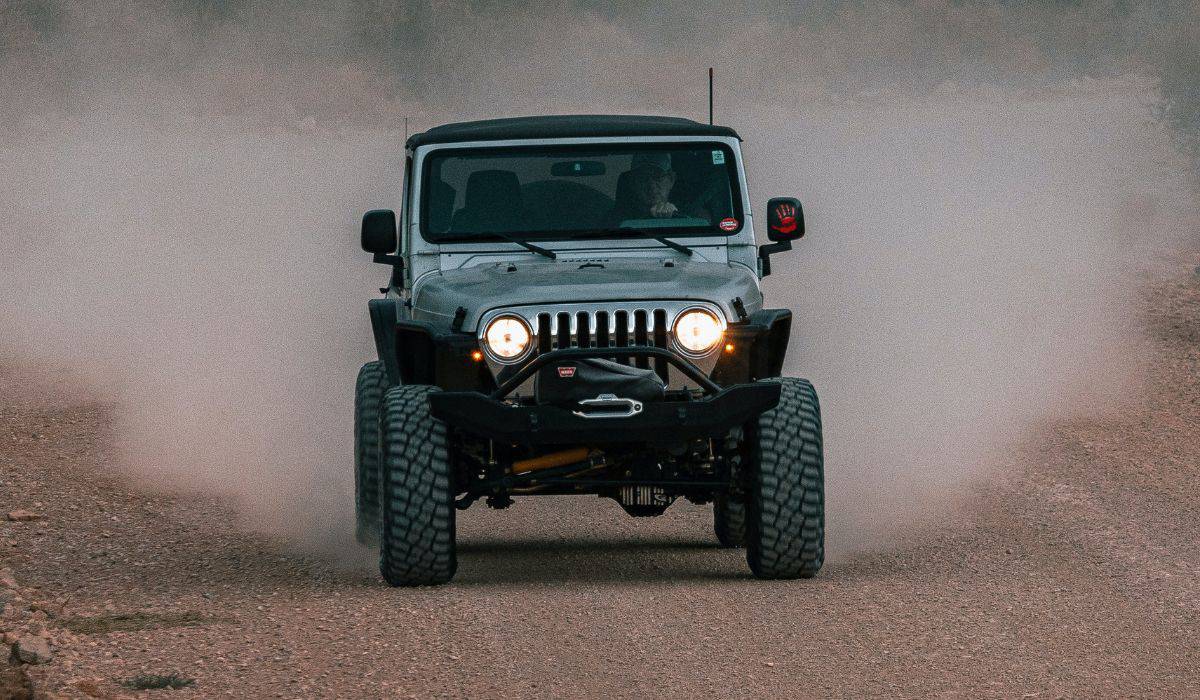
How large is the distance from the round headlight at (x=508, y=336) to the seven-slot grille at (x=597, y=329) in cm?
6

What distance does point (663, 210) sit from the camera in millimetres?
9836

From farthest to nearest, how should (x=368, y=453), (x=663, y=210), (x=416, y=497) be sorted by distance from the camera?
(x=368, y=453) → (x=663, y=210) → (x=416, y=497)

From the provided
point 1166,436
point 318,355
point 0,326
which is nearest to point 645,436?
point 1166,436

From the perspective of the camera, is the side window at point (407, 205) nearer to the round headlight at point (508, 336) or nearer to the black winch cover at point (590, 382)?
the round headlight at point (508, 336)

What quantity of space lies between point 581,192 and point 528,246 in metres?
0.52

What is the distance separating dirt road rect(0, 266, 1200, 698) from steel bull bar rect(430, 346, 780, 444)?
28.9 inches

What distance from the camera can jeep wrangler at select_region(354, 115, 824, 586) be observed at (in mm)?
7965

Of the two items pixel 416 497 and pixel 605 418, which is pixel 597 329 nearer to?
pixel 605 418

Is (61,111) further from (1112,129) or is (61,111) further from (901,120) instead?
(1112,129)

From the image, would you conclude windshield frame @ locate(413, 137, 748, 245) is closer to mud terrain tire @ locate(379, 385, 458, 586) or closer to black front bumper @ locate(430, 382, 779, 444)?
mud terrain tire @ locate(379, 385, 458, 586)

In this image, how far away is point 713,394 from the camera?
8047 millimetres

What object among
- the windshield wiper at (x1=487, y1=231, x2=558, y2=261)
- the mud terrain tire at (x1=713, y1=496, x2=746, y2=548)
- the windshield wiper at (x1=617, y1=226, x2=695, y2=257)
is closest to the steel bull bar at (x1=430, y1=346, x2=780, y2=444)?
the windshield wiper at (x1=487, y1=231, x2=558, y2=261)

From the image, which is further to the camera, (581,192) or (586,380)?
(581,192)

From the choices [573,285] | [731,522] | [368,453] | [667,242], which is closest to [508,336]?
[573,285]
